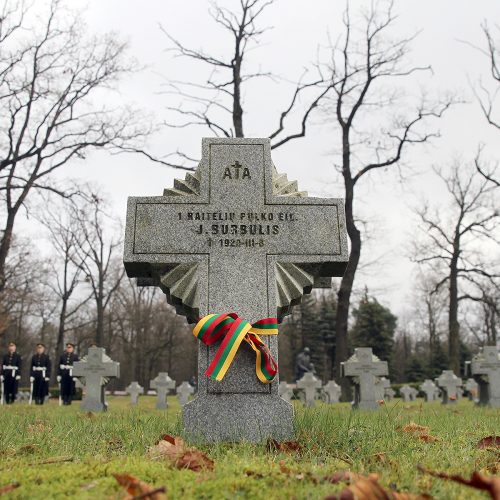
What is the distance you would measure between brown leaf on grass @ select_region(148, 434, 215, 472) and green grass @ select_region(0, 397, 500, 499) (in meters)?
0.07

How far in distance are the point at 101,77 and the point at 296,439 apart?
18568mm

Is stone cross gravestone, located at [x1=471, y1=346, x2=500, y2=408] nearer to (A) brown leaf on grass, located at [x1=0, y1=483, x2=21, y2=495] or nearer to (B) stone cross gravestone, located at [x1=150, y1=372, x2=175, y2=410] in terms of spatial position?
(B) stone cross gravestone, located at [x1=150, y1=372, x2=175, y2=410]

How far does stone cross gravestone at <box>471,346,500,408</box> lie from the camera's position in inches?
549

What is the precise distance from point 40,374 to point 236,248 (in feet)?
52.9

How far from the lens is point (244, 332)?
4.20 meters

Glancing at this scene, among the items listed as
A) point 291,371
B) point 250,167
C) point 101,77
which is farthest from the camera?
point 291,371

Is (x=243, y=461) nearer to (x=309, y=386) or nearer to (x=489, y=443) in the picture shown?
(x=489, y=443)

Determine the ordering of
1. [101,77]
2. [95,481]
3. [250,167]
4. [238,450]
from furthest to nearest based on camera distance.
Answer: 1. [101,77]
2. [250,167]
3. [238,450]
4. [95,481]

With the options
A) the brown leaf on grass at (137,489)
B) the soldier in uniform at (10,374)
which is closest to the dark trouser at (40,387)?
the soldier in uniform at (10,374)

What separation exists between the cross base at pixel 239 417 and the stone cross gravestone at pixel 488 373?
38.0 feet

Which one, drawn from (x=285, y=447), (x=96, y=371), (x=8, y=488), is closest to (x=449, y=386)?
(x=96, y=371)

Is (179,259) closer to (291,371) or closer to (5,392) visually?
(5,392)

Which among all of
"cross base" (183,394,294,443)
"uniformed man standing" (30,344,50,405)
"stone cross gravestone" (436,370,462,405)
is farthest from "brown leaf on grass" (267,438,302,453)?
"stone cross gravestone" (436,370,462,405)

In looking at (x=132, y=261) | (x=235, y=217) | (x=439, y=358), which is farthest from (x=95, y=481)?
(x=439, y=358)
